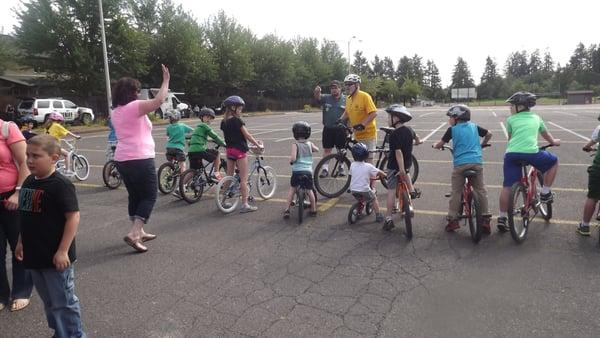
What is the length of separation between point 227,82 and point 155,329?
47843 mm

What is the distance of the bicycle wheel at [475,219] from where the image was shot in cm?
492

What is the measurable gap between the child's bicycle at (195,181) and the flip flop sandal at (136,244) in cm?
219

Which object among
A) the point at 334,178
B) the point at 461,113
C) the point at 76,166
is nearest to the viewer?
the point at 461,113

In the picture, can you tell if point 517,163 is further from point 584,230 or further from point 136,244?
point 136,244

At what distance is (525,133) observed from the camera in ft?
17.0

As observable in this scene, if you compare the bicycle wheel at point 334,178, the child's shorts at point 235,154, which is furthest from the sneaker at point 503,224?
the child's shorts at point 235,154

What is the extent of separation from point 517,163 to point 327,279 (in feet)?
9.16

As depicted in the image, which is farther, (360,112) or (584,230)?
(360,112)

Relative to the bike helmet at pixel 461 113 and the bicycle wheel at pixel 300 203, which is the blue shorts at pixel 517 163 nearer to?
the bike helmet at pixel 461 113

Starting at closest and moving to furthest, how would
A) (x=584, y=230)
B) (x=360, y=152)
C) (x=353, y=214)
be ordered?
(x=584, y=230), (x=360, y=152), (x=353, y=214)

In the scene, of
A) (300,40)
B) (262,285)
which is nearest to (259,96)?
(300,40)

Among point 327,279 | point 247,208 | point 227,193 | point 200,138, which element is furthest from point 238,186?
point 327,279

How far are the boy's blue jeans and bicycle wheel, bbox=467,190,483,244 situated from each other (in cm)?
405

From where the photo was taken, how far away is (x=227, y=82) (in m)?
49.3
